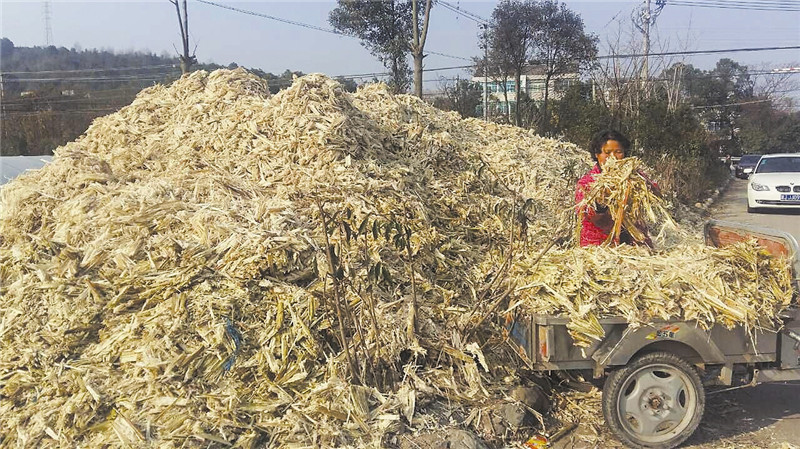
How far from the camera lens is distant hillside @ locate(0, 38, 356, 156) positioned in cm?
2136

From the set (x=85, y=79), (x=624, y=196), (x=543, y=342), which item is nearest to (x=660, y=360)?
(x=543, y=342)

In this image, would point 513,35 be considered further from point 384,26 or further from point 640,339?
point 640,339

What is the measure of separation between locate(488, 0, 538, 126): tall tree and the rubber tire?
590 inches

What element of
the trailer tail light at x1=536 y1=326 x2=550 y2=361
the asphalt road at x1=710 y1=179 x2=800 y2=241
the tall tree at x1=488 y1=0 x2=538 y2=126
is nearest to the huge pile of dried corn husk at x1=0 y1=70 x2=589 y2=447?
the trailer tail light at x1=536 y1=326 x2=550 y2=361

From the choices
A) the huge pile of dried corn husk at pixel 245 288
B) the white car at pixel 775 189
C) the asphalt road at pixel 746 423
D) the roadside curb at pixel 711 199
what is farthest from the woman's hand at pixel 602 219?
the white car at pixel 775 189

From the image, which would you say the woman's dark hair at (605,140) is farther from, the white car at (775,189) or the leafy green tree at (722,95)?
the leafy green tree at (722,95)

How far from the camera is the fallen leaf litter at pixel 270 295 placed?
356 centimetres

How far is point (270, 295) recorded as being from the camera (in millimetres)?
4211

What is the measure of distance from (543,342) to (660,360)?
777 mm

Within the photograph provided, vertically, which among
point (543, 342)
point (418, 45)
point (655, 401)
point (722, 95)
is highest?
point (722, 95)

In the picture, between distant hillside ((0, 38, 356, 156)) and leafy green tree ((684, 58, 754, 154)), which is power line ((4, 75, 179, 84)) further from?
leafy green tree ((684, 58, 754, 154))

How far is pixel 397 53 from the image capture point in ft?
68.0

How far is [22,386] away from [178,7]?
12.0 meters

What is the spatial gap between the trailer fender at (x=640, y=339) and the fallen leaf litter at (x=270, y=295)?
0.10 meters
